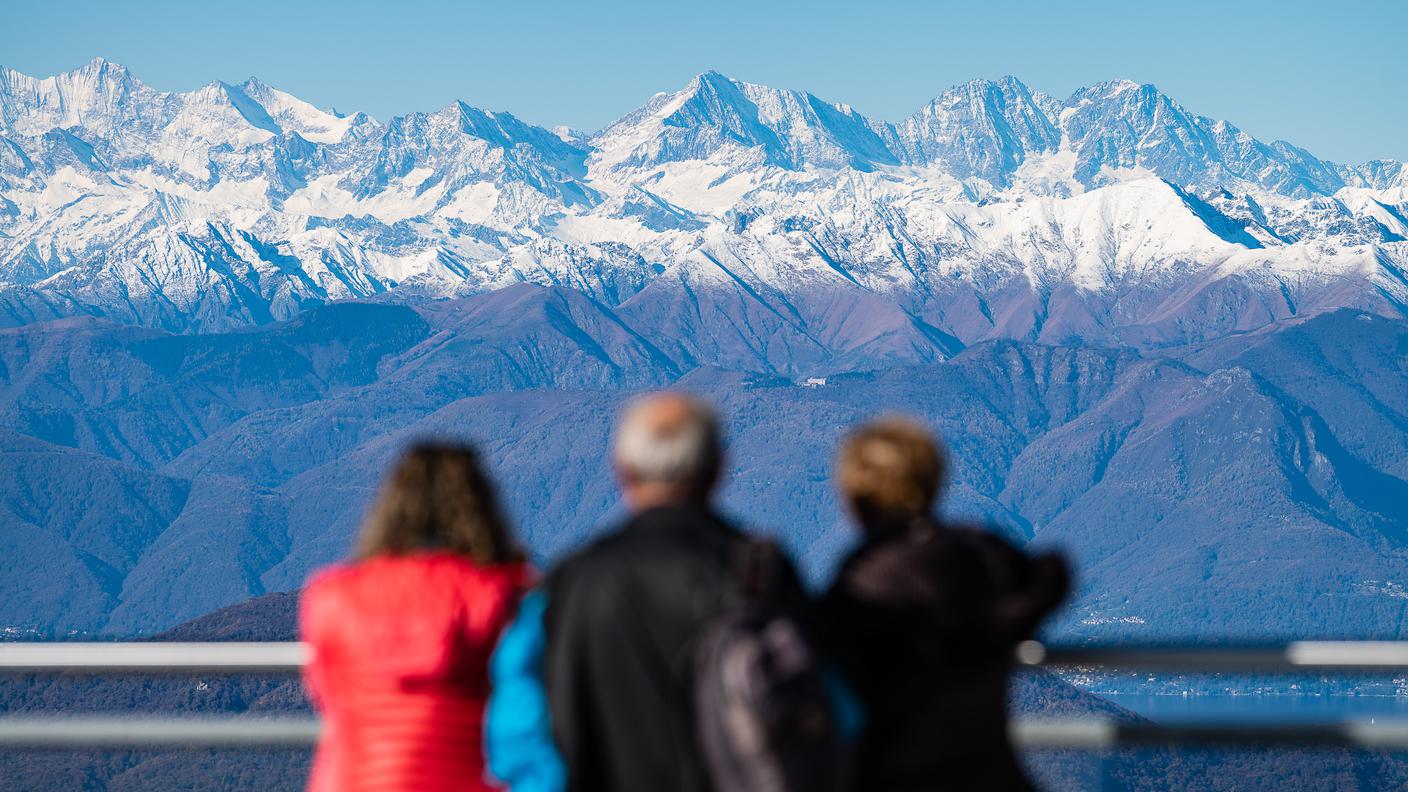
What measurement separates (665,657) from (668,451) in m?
0.61

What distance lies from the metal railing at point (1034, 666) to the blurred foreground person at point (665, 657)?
1.89m

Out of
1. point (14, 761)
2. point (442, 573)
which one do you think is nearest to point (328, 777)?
point (442, 573)

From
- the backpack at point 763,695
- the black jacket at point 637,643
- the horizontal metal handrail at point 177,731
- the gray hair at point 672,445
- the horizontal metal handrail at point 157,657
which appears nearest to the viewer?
the backpack at point 763,695

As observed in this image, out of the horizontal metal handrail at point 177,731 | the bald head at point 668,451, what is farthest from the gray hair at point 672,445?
the horizontal metal handrail at point 177,731

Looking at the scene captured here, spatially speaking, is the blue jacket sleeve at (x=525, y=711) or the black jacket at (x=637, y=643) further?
the blue jacket sleeve at (x=525, y=711)

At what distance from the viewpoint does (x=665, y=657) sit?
4.56 metres

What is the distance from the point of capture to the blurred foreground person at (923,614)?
4883 mm

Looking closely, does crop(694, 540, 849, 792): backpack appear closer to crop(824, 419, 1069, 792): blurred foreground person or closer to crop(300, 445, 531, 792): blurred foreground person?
crop(824, 419, 1069, 792): blurred foreground person

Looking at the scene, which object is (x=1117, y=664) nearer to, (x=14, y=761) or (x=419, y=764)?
(x=419, y=764)

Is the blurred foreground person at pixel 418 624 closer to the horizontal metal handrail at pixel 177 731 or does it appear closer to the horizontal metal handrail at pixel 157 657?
the horizontal metal handrail at pixel 157 657

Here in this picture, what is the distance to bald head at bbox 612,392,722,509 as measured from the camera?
470cm

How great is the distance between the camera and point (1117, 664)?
636cm

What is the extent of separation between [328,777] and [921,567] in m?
2.11

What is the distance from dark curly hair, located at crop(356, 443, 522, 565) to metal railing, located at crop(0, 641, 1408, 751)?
1423 mm
